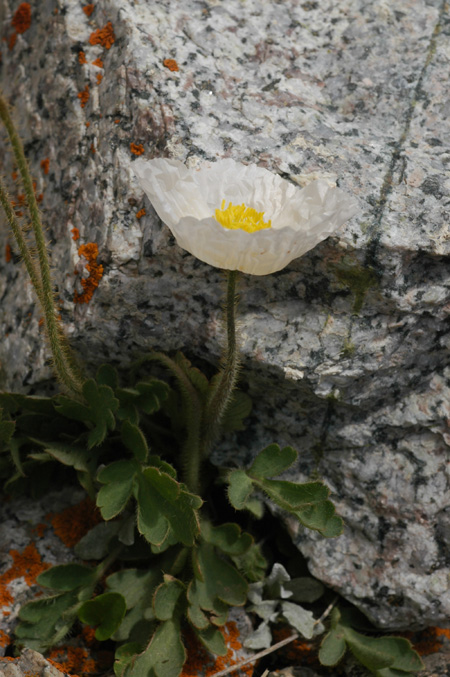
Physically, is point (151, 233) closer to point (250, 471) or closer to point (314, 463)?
point (250, 471)

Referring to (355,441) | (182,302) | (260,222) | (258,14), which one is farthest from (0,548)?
(258,14)

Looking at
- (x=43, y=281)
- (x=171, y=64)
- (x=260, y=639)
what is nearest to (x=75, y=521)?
(x=260, y=639)

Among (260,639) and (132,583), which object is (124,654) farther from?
Result: (260,639)

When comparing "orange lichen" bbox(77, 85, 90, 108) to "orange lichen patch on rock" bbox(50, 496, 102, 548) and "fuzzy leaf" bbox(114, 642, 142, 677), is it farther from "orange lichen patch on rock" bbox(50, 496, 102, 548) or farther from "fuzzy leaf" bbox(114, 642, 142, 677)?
"fuzzy leaf" bbox(114, 642, 142, 677)

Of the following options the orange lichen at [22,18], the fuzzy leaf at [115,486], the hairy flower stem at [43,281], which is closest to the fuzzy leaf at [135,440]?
the fuzzy leaf at [115,486]

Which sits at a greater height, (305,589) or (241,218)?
(241,218)

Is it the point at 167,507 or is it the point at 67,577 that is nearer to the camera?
the point at 167,507

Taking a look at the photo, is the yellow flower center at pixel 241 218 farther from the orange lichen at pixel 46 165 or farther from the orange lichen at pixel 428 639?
the orange lichen at pixel 428 639
